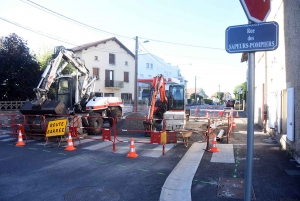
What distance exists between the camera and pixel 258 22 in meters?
3.24

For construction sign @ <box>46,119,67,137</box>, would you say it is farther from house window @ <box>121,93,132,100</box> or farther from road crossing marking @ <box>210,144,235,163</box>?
house window @ <box>121,93,132,100</box>

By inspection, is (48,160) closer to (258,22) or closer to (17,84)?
(258,22)

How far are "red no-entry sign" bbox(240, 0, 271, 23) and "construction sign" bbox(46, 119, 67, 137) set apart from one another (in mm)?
9035

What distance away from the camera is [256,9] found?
3.27m

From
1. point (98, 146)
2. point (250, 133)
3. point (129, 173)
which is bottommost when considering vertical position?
point (129, 173)

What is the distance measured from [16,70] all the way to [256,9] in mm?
25426

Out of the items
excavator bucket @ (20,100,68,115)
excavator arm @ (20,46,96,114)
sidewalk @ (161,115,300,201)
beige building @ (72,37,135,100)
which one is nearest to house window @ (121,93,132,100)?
beige building @ (72,37,135,100)

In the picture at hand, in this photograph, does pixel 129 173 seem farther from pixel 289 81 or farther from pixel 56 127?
pixel 289 81

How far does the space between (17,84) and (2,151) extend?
16.9 meters

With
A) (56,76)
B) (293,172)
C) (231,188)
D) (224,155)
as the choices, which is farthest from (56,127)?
(293,172)

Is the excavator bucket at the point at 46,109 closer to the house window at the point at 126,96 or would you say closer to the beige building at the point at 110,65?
the beige building at the point at 110,65

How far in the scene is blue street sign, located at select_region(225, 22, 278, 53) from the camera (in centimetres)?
313

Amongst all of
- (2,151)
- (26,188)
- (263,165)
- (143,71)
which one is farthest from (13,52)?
(143,71)

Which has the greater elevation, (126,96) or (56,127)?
(126,96)
